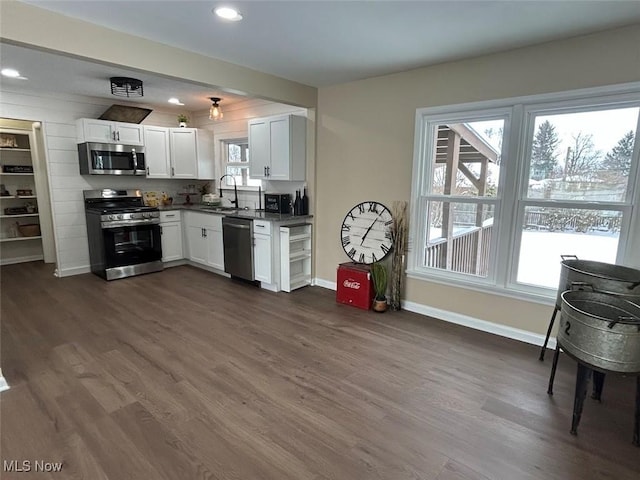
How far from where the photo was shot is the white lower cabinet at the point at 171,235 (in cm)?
543

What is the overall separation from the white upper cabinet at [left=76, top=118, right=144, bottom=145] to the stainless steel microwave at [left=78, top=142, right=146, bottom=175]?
0.31 ft

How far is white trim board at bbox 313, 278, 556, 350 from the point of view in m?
3.07

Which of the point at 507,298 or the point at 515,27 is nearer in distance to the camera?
the point at 515,27

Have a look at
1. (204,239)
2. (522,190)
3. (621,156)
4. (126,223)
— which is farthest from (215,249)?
(621,156)

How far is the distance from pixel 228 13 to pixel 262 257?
275 centimetres

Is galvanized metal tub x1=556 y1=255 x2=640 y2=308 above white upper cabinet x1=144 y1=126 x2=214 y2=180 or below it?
below

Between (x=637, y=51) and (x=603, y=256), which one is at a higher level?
(x=637, y=51)

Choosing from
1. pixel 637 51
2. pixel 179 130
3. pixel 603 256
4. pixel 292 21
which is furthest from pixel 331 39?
pixel 179 130

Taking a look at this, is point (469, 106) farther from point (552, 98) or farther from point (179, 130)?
point (179, 130)

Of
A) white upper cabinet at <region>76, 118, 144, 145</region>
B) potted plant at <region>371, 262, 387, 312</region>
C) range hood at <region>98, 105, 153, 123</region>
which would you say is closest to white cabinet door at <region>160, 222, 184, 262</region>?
white upper cabinet at <region>76, 118, 144, 145</region>

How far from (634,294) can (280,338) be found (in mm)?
2607

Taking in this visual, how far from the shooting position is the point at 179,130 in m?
5.72

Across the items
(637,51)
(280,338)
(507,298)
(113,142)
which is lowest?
(280,338)

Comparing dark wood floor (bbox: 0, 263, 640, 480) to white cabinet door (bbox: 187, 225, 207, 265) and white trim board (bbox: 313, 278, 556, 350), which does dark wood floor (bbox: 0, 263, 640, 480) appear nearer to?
white trim board (bbox: 313, 278, 556, 350)
